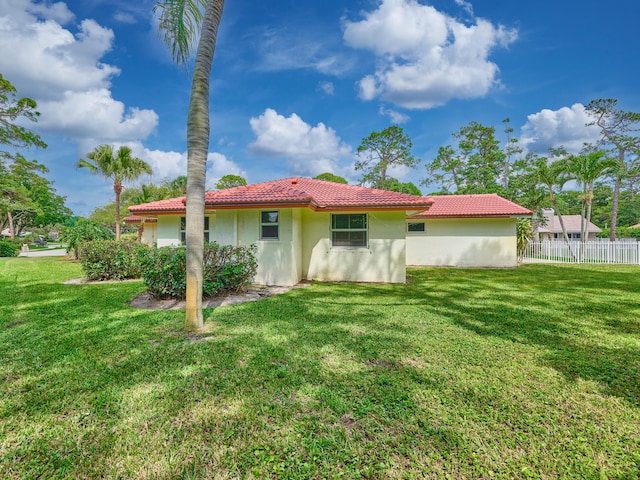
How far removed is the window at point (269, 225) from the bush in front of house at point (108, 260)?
458 centimetres

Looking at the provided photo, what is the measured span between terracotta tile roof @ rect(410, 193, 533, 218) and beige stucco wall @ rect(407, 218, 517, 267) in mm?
496

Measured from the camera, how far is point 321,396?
2.96 metres

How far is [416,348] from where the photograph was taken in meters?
4.24

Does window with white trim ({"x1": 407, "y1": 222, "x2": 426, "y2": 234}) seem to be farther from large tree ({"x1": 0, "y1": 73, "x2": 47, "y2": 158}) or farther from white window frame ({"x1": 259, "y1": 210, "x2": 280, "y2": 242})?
large tree ({"x1": 0, "y1": 73, "x2": 47, "y2": 158})

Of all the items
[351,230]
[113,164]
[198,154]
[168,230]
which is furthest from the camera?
[113,164]

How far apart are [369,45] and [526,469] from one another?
1469 cm

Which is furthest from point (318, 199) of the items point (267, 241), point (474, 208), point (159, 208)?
point (474, 208)

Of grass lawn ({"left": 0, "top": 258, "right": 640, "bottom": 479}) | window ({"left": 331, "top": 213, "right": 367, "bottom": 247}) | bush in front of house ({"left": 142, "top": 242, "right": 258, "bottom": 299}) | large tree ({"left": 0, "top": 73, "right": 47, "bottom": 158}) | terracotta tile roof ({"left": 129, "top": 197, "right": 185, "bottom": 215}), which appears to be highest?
large tree ({"left": 0, "top": 73, "right": 47, "bottom": 158})

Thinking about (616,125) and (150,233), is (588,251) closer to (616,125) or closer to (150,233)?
(616,125)

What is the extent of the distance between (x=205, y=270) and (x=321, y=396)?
5497 mm

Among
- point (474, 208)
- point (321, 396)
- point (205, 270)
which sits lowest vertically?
point (321, 396)

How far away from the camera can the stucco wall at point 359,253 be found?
10453 millimetres

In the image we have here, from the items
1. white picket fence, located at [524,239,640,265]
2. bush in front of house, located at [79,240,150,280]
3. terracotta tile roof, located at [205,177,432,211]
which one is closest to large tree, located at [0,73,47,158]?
bush in front of house, located at [79,240,150,280]

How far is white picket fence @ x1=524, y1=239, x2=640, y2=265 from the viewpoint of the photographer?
1631 cm
